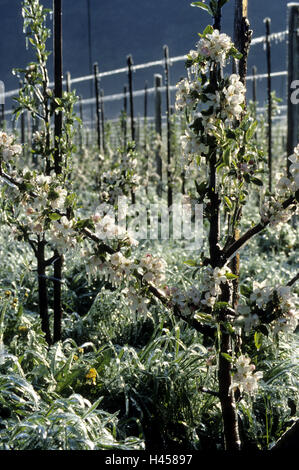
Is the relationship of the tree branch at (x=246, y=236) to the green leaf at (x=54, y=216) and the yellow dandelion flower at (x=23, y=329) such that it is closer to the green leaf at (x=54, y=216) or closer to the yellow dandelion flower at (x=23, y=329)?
the green leaf at (x=54, y=216)

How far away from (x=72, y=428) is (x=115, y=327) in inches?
65.5

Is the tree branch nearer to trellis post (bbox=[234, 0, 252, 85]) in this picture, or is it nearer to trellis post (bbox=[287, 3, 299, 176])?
trellis post (bbox=[234, 0, 252, 85])

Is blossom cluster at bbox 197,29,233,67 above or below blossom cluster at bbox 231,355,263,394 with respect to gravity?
above

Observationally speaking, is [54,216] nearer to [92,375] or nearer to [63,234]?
[63,234]

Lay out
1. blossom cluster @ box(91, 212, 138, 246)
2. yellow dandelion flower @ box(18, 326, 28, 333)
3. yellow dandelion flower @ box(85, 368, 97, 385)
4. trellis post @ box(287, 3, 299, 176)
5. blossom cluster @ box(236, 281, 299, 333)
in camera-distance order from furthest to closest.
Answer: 1. trellis post @ box(287, 3, 299, 176)
2. yellow dandelion flower @ box(18, 326, 28, 333)
3. yellow dandelion flower @ box(85, 368, 97, 385)
4. blossom cluster @ box(91, 212, 138, 246)
5. blossom cluster @ box(236, 281, 299, 333)

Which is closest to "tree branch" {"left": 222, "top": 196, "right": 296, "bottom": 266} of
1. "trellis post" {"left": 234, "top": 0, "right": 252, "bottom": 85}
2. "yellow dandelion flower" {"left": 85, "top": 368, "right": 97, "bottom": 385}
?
"trellis post" {"left": 234, "top": 0, "right": 252, "bottom": 85}

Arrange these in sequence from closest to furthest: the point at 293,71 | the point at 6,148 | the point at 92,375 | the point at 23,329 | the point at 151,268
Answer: the point at 151,268
the point at 6,148
the point at 92,375
the point at 23,329
the point at 293,71

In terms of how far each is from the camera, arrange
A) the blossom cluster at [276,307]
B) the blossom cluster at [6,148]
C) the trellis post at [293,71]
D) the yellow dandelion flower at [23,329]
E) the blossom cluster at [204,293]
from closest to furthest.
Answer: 1. the blossom cluster at [276,307]
2. the blossom cluster at [204,293]
3. the blossom cluster at [6,148]
4. the yellow dandelion flower at [23,329]
5. the trellis post at [293,71]

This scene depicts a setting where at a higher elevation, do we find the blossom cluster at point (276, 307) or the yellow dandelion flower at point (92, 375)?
the blossom cluster at point (276, 307)

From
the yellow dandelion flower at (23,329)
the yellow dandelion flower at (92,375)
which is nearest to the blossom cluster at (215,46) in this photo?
the yellow dandelion flower at (92,375)

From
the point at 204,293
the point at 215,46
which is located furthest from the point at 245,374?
the point at 215,46
